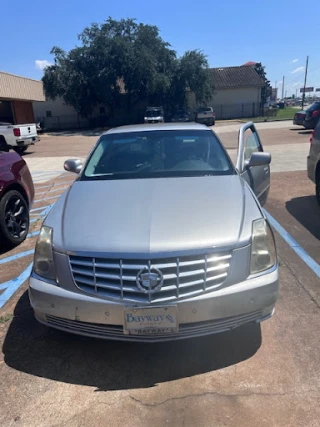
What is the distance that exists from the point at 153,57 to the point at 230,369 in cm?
3709

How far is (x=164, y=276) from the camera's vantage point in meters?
2.44

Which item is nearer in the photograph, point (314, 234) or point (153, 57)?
point (314, 234)

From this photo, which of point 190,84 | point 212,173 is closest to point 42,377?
point 212,173

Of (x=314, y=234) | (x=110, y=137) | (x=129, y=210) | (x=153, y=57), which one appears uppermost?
(x=153, y=57)

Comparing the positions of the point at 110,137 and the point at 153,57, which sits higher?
the point at 153,57

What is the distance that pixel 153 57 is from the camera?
35875mm

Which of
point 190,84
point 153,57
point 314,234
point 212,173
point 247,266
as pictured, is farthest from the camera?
point 190,84

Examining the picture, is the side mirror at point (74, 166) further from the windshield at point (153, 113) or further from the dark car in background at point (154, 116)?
the windshield at point (153, 113)

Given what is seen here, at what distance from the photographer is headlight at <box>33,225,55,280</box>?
2698 mm

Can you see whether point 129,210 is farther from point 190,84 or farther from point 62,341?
point 190,84

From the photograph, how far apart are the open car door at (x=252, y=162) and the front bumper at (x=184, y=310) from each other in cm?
190

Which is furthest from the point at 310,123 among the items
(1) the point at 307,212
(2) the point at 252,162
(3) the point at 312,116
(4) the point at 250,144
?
(2) the point at 252,162

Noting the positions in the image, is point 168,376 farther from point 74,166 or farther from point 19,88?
point 19,88

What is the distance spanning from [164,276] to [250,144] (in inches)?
153
